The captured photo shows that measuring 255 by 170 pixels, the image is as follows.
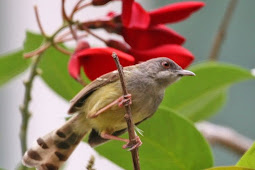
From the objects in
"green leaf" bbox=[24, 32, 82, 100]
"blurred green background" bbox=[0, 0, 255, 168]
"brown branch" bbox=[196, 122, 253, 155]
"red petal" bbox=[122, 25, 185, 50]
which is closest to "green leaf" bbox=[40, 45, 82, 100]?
"green leaf" bbox=[24, 32, 82, 100]

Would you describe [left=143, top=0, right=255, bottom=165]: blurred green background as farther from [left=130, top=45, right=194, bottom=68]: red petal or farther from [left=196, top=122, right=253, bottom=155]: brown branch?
[left=130, top=45, right=194, bottom=68]: red petal

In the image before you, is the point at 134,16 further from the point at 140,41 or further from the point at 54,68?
the point at 54,68

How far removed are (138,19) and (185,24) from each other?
3255 millimetres

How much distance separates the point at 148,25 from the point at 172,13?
71 mm

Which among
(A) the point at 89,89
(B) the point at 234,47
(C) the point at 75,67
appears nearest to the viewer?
(C) the point at 75,67

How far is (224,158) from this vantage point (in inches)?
167

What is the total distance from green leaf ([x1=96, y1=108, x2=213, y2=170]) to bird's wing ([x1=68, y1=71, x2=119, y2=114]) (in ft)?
0.44

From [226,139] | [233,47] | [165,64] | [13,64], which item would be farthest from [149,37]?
[233,47]

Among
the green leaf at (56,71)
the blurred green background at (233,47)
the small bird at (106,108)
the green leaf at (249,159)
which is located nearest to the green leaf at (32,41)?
the green leaf at (56,71)

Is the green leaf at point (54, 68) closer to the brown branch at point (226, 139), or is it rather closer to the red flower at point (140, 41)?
the red flower at point (140, 41)

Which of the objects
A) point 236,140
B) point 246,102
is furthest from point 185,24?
point 236,140

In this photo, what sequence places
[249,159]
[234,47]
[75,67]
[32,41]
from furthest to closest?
[234,47]
[32,41]
[75,67]
[249,159]

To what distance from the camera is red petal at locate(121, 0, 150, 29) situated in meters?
1.39

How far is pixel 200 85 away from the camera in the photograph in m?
1.84
